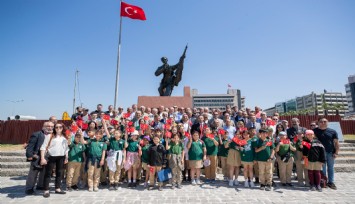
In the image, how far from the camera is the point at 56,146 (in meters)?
5.79

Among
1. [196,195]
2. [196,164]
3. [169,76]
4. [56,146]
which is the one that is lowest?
[196,195]

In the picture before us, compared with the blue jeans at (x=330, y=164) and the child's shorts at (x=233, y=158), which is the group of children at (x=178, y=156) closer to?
the child's shorts at (x=233, y=158)

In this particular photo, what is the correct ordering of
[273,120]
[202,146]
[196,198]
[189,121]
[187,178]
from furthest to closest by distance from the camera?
[189,121]
[273,120]
[187,178]
[202,146]
[196,198]

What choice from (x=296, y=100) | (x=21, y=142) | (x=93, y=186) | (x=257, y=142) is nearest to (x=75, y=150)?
(x=93, y=186)

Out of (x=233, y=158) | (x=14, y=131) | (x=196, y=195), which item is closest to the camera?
(x=196, y=195)

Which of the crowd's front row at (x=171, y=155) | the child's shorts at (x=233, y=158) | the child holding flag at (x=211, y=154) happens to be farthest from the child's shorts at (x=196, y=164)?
the child's shorts at (x=233, y=158)

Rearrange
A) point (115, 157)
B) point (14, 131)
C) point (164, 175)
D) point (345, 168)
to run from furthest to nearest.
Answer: point (14, 131) < point (345, 168) < point (115, 157) < point (164, 175)

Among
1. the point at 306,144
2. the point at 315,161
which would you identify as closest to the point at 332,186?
the point at 315,161

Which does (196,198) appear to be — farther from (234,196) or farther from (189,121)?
(189,121)

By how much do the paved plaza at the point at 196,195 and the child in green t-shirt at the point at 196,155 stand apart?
0.43m

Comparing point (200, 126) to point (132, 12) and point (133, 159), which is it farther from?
point (132, 12)

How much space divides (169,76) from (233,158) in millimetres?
8923

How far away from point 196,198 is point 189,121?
3.78 metres

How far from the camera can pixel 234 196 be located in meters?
5.30
